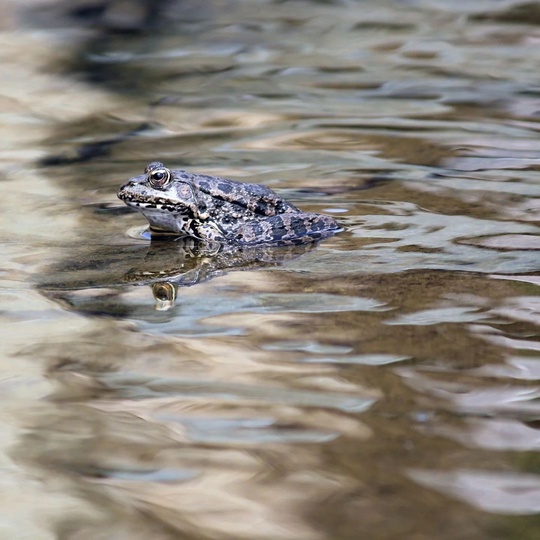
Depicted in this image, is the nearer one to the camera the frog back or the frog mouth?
the frog mouth

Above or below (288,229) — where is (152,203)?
above

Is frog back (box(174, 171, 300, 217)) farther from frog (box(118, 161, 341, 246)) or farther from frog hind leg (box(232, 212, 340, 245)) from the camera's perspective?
frog hind leg (box(232, 212, 340, 245))

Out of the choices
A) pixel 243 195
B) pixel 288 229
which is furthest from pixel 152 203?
pixel 288 229

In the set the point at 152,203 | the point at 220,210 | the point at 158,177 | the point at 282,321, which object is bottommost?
the point at 282,321

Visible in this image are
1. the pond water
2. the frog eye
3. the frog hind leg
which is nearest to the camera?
the pond water

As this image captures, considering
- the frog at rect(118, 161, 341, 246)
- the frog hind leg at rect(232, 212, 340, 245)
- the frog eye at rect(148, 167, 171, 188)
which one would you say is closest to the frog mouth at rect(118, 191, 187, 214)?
the frog at rect(118, 161, 341, 246)

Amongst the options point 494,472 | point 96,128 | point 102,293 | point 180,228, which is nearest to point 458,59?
point 96,128

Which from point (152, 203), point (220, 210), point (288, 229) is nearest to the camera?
point (288, 229)

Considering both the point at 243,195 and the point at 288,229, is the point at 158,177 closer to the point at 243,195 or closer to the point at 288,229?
the point at 243,195
